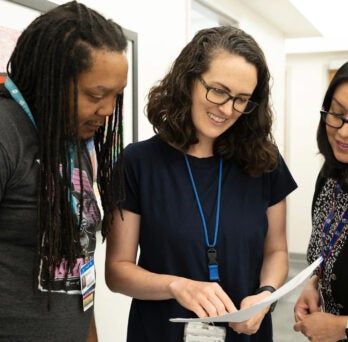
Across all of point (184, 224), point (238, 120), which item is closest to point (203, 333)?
point (184, 224)

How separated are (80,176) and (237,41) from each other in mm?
571

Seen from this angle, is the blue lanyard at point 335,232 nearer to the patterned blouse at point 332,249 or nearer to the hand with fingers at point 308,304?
the patterned blouse at point 332,249

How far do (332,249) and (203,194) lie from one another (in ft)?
1.45

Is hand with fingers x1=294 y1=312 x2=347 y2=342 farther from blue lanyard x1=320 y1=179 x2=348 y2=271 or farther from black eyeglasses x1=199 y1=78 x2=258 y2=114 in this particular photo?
black eyeglasses x1=199 y1=78 x2=258 y2=114

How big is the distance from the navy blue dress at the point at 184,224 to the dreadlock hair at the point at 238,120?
0.05 m

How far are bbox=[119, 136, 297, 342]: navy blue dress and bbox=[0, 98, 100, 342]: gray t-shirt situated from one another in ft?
1.12

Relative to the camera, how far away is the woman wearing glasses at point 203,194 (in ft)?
3.93

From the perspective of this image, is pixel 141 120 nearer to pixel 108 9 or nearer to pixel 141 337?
pixel 108 9

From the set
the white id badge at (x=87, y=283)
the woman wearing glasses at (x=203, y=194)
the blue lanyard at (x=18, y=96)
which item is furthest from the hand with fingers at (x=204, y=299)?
the blue lanyard at (x=18, y=96)

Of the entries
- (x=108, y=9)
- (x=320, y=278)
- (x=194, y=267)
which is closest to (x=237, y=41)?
(x=194, y=267)

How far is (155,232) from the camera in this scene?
48.6 inches

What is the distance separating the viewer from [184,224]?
4.00 feet

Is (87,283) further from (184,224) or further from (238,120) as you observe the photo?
(238,120)

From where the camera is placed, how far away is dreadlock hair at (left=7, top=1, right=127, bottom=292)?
2.79 feet
